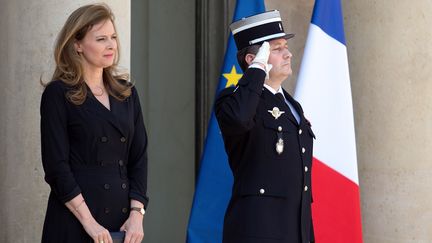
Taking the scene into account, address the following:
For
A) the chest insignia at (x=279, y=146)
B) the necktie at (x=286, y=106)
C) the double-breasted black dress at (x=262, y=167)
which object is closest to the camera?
the double-breasted black dress at (x=262, y=167)

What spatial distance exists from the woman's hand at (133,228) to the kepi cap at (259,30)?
101 cm

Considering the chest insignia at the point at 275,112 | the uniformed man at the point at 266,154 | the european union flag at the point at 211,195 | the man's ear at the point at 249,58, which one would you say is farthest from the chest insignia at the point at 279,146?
the european union flag at the point at 211,195

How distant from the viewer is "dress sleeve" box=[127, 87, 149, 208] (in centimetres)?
364

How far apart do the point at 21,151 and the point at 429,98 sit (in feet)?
8.26

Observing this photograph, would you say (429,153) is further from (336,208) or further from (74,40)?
(74,40)

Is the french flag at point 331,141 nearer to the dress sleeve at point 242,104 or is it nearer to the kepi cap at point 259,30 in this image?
the kepi cap at point 259,30

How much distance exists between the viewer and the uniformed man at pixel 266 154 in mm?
3666

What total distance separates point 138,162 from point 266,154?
56 cm

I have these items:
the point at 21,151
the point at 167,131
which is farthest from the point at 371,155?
the point at 21,151

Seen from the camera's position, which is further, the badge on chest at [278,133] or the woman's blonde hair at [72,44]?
the badge on chest at [278,133]

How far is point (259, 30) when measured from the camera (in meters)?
4.00

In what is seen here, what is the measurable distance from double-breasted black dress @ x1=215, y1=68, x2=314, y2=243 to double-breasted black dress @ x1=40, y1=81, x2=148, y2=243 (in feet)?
1.45

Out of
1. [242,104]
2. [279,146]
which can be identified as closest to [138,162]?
[242,104]

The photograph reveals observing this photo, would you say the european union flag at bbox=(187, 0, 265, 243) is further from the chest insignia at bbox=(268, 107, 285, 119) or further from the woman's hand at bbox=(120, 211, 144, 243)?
the woman's hand at bbox=(120, 211, 144, 243)
